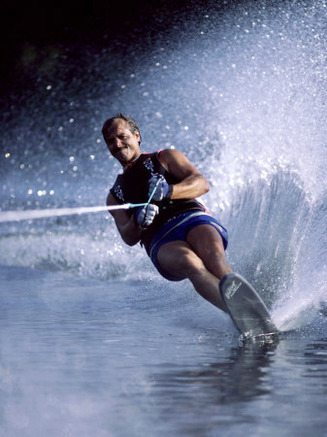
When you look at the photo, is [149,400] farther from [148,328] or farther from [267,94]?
[267,94]

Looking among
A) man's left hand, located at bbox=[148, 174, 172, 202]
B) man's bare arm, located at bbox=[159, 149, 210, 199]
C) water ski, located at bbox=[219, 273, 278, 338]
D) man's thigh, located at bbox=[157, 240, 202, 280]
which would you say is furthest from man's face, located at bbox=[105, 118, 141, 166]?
water ski, located at bbox=[219, 273, 278, 338]

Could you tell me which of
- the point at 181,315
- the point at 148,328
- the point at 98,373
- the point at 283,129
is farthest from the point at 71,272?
the point at 98,373

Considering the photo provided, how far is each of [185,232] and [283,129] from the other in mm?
3086

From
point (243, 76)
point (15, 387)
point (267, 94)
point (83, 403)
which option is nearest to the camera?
point (83, 403)

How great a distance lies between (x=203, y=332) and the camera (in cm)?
367

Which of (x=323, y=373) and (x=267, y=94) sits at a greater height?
(x=267, y=94)

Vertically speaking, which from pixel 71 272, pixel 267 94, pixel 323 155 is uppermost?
pixel 267 94

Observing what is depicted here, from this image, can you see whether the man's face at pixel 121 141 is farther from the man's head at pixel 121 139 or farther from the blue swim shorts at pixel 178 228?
the blue swim shorts at pixel 178 228

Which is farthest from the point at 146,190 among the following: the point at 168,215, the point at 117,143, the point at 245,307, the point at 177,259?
the point at 245,307

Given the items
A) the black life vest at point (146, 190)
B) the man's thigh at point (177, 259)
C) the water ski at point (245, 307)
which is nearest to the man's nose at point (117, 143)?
the black life vest at point (146, 190)

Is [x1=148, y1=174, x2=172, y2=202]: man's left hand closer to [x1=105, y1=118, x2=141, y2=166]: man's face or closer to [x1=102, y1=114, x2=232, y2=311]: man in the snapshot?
[x1=102, y1=114, x2=232, y2=311]: man

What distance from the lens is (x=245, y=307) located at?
131 inches

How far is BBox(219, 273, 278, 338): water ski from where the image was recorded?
10.6 ft

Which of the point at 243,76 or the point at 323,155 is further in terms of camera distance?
the point at 243,76
